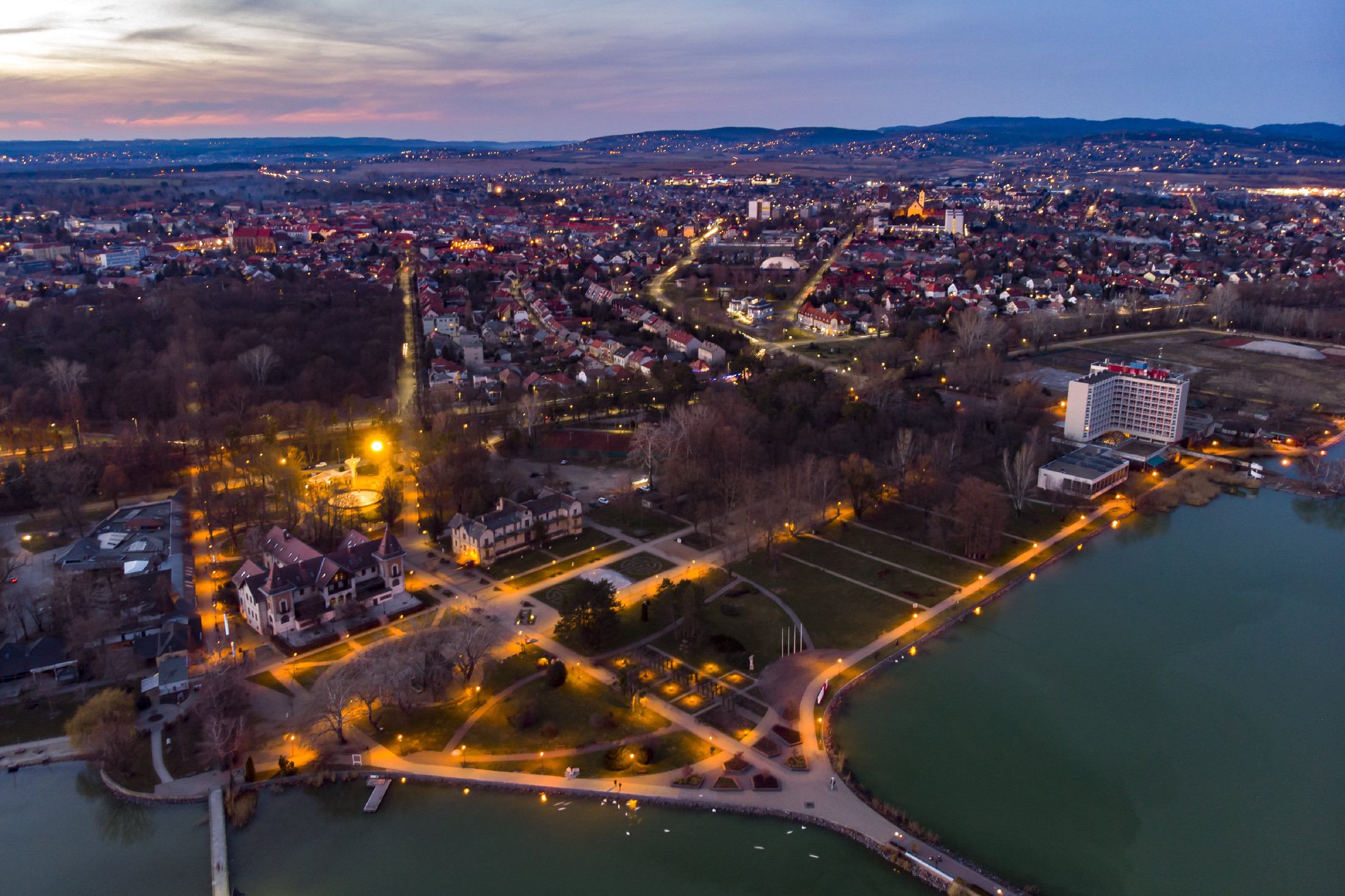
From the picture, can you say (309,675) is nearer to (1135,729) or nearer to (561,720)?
(561,720)

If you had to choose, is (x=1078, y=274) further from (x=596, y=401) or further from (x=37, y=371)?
(x=37, y=371)

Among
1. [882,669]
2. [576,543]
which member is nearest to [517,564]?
[576,543]

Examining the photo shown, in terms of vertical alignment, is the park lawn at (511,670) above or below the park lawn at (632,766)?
above

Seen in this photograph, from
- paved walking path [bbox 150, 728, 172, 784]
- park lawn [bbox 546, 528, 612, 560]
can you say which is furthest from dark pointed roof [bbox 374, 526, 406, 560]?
paved walking path [bbox 150, 728, 172, 784]

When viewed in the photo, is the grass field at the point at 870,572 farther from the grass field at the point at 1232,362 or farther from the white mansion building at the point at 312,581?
the grass field at the point at 1232,362

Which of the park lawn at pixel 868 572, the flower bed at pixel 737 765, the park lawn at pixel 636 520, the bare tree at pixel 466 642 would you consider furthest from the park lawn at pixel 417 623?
the park lawn at pixel 868 572

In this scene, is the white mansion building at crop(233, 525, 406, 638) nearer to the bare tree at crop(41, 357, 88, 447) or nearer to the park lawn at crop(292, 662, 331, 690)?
the park lawn at crop(292, 662, 331, 690)
